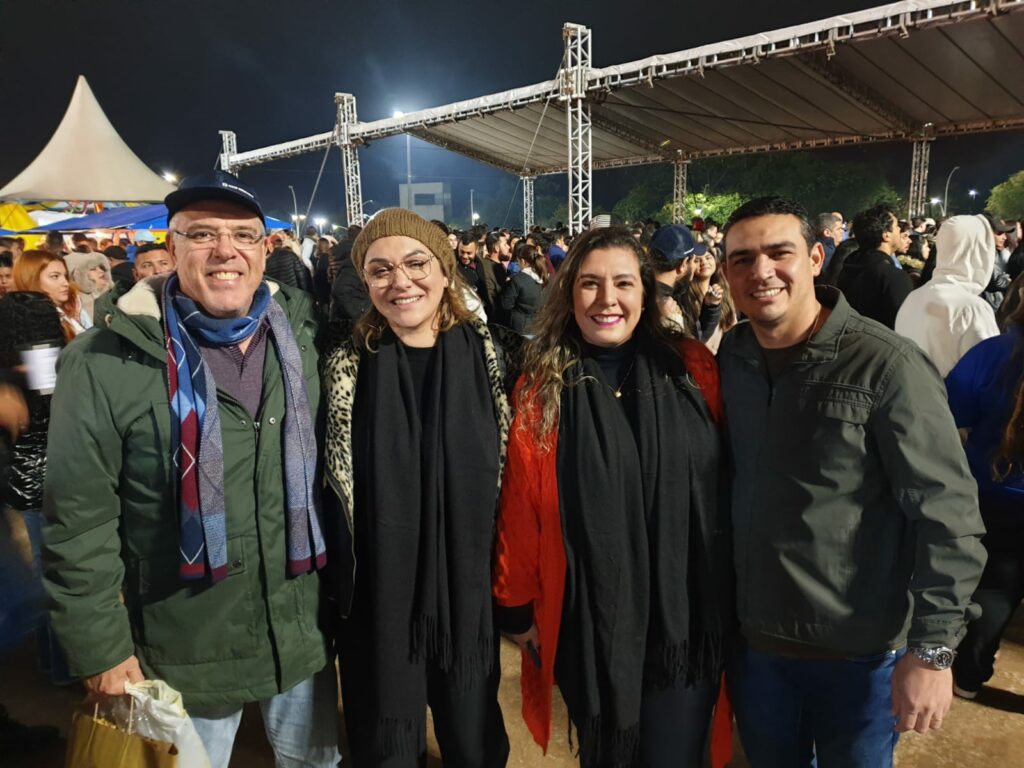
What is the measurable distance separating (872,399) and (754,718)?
1043 millimetres

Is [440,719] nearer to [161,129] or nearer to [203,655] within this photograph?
[203,655]

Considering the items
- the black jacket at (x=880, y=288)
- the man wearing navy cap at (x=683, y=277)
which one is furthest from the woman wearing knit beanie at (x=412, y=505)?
the black jacket at (x=880, y=288)

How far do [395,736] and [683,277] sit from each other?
3.30 meters

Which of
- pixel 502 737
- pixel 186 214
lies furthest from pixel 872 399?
pixel 186 214

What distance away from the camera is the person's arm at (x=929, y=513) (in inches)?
56.4

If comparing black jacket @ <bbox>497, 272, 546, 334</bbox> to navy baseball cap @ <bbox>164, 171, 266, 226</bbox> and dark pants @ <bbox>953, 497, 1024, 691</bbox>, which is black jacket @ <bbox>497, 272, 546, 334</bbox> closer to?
dark pants @ <bbox>953, 497, 1024, 691</bbox>

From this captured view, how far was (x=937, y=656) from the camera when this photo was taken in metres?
1.45

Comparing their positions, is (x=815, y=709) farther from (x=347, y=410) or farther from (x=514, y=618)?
(x=347, y=410)

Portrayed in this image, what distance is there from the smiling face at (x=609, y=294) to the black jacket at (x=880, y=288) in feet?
10.1

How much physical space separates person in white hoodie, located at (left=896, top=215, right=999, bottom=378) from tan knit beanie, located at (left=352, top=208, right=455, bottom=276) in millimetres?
2596

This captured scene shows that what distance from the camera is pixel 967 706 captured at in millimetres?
2758

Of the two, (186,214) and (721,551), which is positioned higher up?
(186,214)

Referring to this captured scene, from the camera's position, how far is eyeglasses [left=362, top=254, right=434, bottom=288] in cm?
186

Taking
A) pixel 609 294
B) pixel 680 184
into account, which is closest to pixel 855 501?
pixel 609 294
